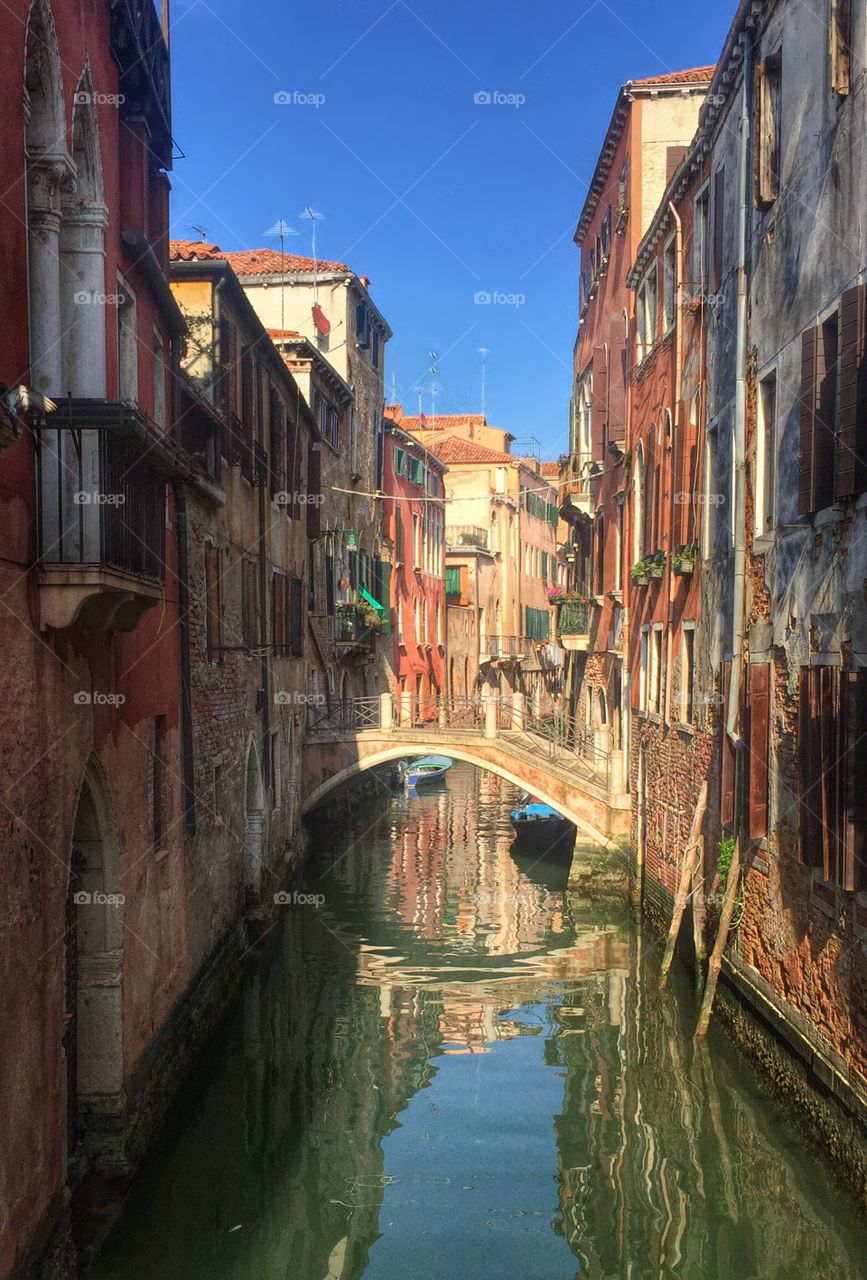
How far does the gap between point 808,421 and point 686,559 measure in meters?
6.03

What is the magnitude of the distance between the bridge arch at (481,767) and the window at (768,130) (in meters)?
10.8

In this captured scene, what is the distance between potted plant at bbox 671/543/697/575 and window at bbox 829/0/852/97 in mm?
6726

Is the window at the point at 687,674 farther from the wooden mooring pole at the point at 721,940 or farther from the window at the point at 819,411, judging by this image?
the window at the point at 819,411

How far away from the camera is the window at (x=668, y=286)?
16719 millimetres

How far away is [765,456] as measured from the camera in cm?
1155

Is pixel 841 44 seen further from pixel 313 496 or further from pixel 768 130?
pixel 313 496

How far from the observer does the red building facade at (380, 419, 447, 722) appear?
33469mm

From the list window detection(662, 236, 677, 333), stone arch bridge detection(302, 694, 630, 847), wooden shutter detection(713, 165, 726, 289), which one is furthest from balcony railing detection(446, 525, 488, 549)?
wooden shutter detection(713, 165, 726, 289)

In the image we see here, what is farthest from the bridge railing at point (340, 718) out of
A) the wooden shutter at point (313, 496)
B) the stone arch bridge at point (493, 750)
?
the wooden shutter at point (313, 496)

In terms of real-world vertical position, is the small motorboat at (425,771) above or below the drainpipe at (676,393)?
below

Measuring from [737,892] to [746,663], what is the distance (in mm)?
2194

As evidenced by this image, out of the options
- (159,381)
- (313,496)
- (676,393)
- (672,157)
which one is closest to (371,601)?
(313,496)

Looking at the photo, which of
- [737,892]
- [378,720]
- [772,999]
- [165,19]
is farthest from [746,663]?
[378,720]

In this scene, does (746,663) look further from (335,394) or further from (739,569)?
(335,394)
